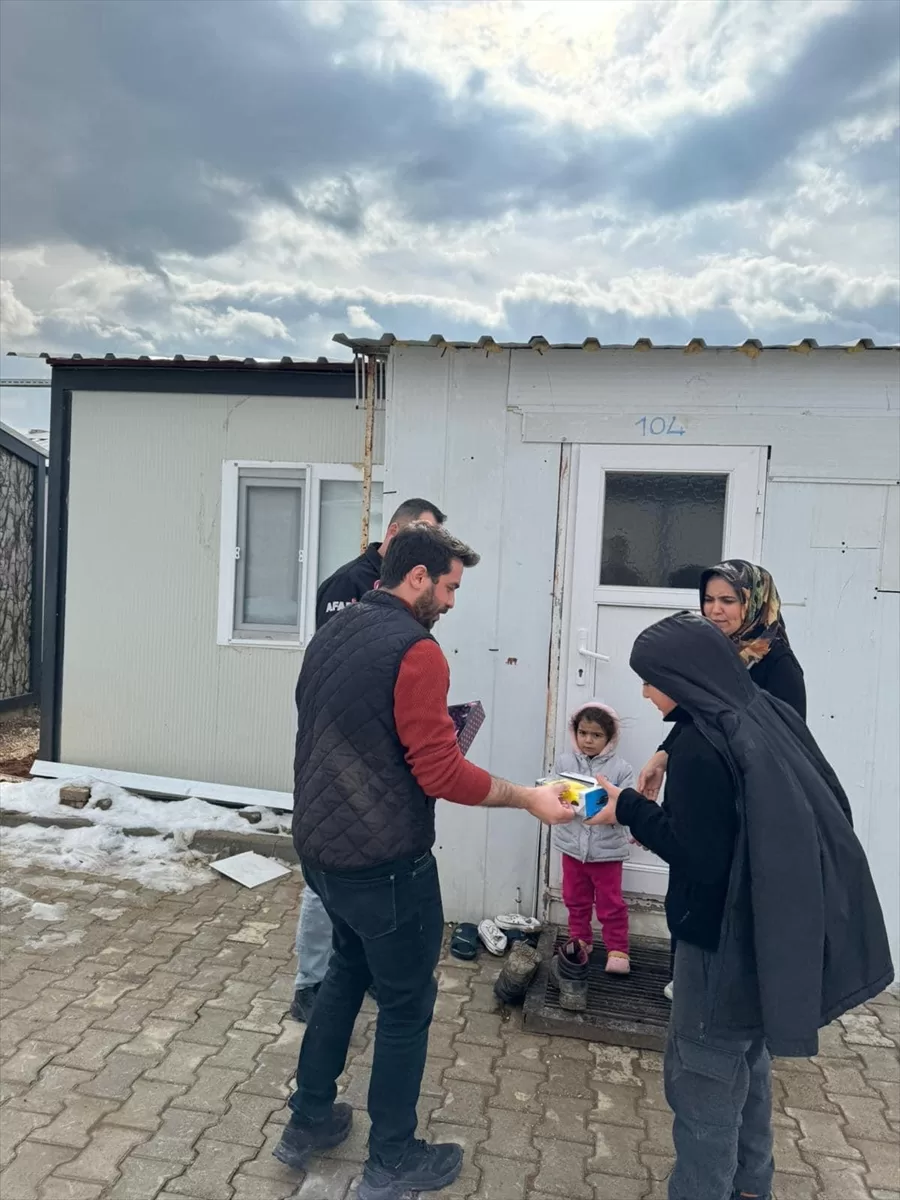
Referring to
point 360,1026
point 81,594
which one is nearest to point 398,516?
point 360,1026

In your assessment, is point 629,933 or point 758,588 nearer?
point 758,588

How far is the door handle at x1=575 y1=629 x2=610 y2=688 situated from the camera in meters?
4.28

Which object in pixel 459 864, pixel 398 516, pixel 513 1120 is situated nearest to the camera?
pixel 513 1120

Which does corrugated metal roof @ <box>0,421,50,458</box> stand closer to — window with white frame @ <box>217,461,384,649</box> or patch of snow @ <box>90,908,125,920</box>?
window with white frame @ <box>217,461,384,649</box>

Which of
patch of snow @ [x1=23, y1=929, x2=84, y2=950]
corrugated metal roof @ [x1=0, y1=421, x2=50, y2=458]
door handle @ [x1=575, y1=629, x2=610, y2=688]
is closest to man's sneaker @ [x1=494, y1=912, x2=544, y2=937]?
door handle @ [x1=575, y1=629, x2=610, y2=688]

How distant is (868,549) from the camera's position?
412 centimetres

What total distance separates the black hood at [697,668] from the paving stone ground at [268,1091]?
1.69m

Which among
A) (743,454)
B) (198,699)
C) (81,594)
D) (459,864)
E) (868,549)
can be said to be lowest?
(459,864)

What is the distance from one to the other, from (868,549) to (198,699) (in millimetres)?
4563

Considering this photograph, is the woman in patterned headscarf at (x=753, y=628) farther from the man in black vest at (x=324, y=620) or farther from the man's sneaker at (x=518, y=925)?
the man's sneaker at (x=518, y=925)

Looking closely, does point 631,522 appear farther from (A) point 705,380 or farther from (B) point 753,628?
(B) point 753,628

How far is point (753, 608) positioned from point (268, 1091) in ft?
8.15

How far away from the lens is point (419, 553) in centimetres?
261

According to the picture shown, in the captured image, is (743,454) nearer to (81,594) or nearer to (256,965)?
(256,965)
